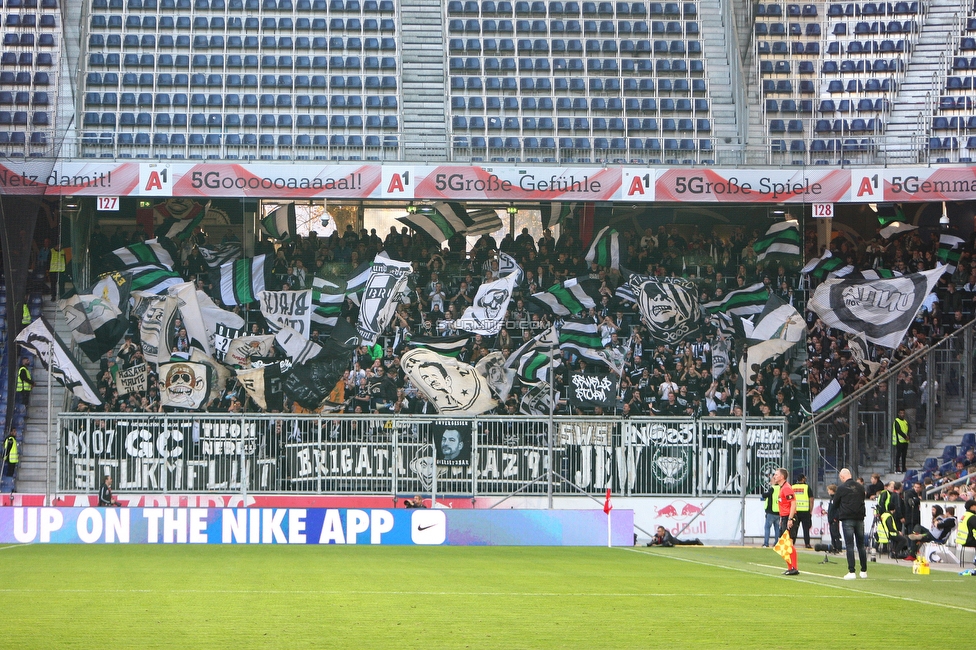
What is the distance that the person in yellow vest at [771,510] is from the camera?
73.0 ft

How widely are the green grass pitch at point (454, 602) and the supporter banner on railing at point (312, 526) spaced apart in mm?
2260

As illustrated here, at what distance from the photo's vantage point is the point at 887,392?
88.5 ft

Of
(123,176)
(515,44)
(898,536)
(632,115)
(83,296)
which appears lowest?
(898,536)

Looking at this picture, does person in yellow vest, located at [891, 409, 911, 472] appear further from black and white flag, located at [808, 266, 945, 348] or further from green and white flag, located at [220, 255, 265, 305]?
green and white flag, located at [220, 255, 265, 305]

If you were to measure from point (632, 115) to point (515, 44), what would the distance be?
3768mm

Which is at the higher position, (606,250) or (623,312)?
(606,250)

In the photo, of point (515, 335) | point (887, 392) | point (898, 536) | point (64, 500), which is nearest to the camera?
point (898, 536)

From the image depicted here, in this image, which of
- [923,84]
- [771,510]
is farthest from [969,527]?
[923,84]

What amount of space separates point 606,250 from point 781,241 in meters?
4.25

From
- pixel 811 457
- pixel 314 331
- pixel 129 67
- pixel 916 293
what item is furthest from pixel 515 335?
pixel 129 67

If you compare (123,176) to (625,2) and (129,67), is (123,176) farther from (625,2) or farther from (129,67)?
(625,2)

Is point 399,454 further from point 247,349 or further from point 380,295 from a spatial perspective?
point 247,349

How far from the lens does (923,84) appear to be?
30.7m

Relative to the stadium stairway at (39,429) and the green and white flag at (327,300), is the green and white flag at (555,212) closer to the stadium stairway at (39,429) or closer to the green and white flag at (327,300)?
the green and white flag at (327,300)
